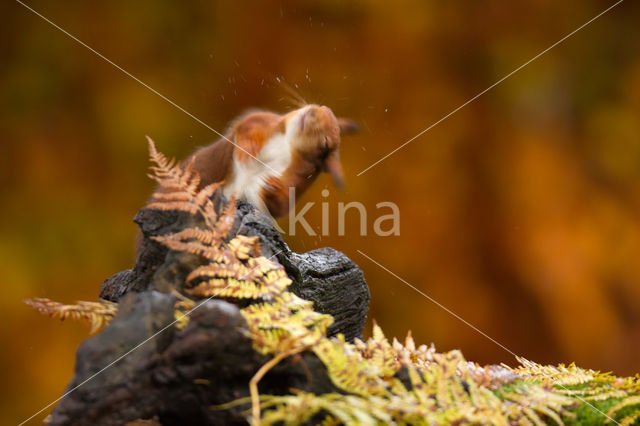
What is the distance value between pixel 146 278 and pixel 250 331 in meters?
0.38

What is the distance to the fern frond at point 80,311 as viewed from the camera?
2.67 feet

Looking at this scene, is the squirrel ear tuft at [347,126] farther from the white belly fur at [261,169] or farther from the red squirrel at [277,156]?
the white belly fur at [261,169]

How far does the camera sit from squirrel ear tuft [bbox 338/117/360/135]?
1327mm

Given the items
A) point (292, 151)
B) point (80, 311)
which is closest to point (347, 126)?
point (292, 151)

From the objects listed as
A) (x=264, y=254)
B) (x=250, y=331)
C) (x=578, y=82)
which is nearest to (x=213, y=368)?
(x=250, y=331)

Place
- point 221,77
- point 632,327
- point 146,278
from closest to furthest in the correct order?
point 146,278 < point 221,77 < point 632,327

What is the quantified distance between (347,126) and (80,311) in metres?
0.77

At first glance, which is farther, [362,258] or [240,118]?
[362,258]

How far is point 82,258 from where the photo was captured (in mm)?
2021

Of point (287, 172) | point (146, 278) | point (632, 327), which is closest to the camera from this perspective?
point (146, 278)

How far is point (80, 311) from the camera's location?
0.83 metres

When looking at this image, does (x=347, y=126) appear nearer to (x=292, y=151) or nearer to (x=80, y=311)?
(x=292, y=151)

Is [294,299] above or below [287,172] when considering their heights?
below

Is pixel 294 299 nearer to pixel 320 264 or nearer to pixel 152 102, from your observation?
pixel 320 264
